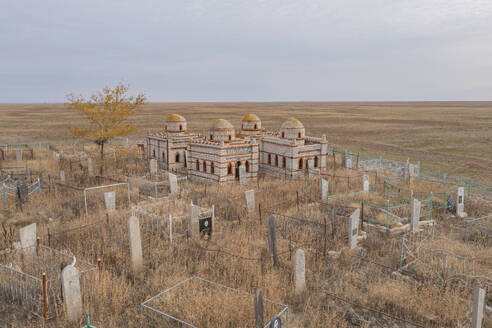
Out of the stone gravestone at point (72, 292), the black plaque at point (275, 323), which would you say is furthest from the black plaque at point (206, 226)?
the black plaque at point (275, 323)

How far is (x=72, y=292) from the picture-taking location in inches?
333

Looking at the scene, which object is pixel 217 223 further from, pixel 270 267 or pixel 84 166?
pixel 84 166

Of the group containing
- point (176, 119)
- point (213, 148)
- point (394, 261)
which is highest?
point (176, 119)

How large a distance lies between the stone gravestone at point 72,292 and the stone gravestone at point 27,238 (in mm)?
4106

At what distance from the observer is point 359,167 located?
30.9m

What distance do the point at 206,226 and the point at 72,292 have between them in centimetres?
673

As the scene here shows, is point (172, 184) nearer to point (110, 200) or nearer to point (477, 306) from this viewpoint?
point (110, 200)

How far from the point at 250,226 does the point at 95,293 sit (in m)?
7.59

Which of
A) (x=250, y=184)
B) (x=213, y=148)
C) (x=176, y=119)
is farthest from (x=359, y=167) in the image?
(x=176, y=119)

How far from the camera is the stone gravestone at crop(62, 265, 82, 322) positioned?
8.32m

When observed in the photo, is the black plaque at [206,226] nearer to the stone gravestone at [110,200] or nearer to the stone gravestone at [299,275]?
the stone gravestone at [299,275]

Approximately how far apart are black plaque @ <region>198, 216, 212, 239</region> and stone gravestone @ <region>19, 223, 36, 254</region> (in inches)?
235

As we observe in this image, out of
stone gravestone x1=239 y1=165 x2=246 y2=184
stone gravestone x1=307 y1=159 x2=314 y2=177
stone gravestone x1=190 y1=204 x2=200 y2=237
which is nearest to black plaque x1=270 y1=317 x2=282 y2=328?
stone gravestone x1=190 y1=204 x2=200 y2=237

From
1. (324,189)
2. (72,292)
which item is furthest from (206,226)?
(324,189)
